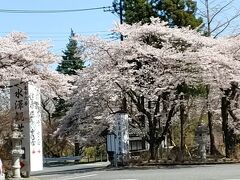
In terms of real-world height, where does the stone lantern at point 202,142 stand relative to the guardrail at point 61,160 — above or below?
above

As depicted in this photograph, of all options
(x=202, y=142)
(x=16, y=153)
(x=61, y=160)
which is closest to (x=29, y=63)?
(x=16, y=153)

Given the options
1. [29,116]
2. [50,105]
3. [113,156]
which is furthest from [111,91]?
[50,105]

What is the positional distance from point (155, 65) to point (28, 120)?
10501 millimetres

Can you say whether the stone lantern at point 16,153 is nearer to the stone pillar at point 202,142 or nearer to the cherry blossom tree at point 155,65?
the cherry blossom tree at point 155,65

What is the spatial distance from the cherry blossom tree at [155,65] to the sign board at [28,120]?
792 cm

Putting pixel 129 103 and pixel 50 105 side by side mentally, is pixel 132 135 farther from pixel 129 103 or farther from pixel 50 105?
pixel 50 105

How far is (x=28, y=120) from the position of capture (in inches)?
719

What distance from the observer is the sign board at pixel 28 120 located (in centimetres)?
1800

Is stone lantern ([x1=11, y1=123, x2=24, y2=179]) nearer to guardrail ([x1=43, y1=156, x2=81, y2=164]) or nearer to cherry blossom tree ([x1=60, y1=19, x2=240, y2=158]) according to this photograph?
cherry blossom tree ([x1=60, y1=19, x2=240, y2=158])

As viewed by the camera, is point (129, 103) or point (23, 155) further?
point (129, 103)

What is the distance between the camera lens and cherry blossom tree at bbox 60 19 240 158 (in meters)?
26.3

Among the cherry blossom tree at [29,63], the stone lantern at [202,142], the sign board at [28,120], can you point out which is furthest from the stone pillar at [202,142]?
the sign board at [28,120]

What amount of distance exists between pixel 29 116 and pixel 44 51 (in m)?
4.37

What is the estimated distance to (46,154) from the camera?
49.6 meters
